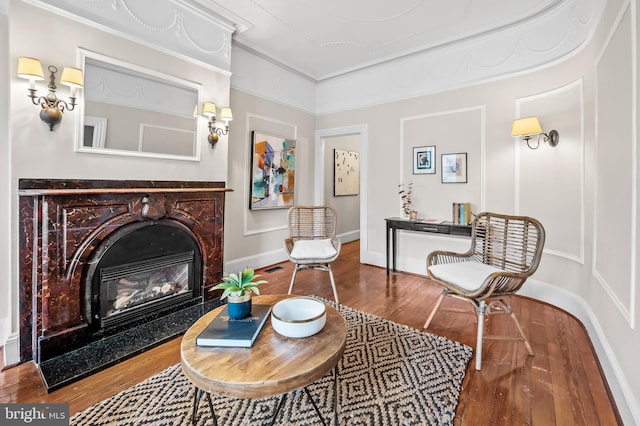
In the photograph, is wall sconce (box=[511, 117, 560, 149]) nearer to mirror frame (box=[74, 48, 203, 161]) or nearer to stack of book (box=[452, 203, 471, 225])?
stack of book (box=[452, 203, 471, 225])

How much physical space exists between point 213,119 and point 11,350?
2392mm

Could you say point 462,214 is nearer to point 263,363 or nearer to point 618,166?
point 618,166

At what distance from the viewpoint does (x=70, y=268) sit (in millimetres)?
2004

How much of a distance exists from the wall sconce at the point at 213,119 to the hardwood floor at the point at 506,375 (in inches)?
77.5

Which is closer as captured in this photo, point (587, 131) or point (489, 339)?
point (489, 339)

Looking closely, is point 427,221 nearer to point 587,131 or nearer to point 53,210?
point 587,131

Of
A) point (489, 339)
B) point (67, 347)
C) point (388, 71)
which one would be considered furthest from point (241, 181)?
point (489, 339)

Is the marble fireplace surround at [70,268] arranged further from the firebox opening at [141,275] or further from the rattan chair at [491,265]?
the rattan chair at [491,265]

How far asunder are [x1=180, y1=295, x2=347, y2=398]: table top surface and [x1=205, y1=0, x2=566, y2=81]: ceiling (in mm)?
3082

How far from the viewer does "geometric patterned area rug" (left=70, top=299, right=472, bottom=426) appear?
1.42 m

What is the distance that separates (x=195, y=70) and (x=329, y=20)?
5.11 feet

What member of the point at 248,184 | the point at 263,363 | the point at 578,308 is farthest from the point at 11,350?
the point at 578,308

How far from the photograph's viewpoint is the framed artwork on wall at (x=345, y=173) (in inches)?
229

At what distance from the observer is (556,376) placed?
1.78 metres
